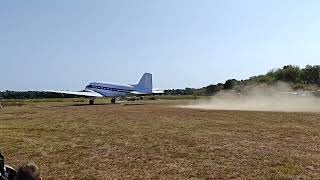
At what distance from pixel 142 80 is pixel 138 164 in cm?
7099

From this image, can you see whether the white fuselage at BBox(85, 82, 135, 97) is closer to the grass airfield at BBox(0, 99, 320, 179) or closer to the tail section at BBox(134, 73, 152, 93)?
the tail section at BBox(134, 73, 152, 93)

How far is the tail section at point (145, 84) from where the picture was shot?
8488cm

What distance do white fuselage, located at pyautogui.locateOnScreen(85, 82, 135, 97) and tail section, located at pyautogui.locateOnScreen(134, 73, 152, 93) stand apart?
2461 millimetres

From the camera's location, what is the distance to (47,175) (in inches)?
537

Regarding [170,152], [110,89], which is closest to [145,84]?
[110,89]

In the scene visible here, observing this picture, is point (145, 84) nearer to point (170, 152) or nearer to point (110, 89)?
point (110, 89)

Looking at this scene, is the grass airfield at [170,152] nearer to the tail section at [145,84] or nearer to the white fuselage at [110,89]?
the white fuselage at [110,89]

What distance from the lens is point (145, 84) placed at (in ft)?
280

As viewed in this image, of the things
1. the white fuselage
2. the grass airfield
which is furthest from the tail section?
the grass airfield

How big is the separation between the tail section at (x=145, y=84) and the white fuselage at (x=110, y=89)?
246 centimetres

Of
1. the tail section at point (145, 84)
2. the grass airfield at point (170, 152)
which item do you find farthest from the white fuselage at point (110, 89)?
the grass airfield at point (170, 152)

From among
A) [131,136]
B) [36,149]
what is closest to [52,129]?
[131,136]

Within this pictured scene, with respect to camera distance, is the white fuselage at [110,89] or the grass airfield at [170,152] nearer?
the grass airfield at [170,152]

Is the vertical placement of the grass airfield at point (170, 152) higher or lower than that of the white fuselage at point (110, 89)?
lower
